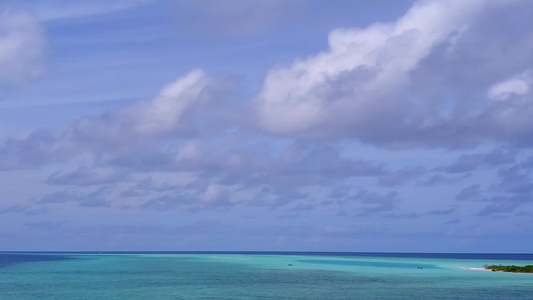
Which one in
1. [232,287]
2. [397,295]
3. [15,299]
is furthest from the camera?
[232,287]

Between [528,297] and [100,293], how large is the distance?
40.6 metres

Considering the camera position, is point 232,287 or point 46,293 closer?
point 46,293

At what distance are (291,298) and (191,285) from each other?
1862 cm

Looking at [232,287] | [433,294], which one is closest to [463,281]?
[433,294]

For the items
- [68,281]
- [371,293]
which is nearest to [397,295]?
[371,293]

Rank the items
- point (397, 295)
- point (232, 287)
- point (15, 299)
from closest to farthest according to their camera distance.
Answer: point (15, 299) → point (397, 295) → point (232, 287)

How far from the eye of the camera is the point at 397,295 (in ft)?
220

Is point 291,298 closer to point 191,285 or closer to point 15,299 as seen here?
point 191,285

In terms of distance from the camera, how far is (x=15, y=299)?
205ft

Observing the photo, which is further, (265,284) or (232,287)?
(265,284)

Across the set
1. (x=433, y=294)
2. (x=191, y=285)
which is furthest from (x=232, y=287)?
(x=433, y=294)

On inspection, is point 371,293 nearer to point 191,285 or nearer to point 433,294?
point 433,294

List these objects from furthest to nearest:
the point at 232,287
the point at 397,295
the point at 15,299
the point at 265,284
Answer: the point at 265,284 → the point at 232,287 → the point at 397,295 → the point at 15,299

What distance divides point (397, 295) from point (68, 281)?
137 ft
